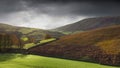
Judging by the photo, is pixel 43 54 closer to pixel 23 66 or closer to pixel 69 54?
pixel 69 54

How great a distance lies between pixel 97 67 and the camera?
64375mm

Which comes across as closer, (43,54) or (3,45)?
(43,54)

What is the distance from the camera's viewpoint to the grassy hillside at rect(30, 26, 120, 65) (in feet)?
248

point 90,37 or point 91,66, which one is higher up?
point 90,37

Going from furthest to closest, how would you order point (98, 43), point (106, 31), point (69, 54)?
1. point (106, 31)
2. point (98, 43)
3. point (69, 54)

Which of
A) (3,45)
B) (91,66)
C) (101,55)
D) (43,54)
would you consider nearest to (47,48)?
(43,54)

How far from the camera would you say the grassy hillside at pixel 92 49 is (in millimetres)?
75731

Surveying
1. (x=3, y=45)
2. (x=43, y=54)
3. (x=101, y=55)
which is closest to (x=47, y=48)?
(x=43, y=54)

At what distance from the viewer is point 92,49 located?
84.9 metres

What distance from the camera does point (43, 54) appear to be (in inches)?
3428

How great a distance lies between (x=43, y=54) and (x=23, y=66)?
27779 mm

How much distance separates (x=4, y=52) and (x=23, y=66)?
99.8ft

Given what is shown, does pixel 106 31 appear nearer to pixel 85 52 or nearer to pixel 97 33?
pixel 97 33

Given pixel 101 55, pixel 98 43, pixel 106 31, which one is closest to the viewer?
pixel 101 55
